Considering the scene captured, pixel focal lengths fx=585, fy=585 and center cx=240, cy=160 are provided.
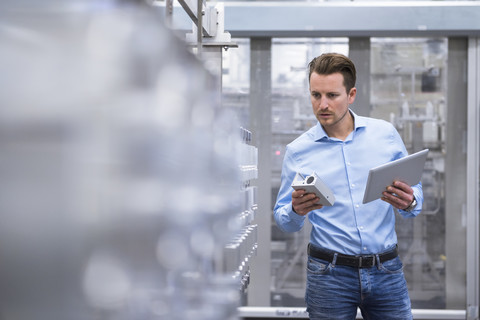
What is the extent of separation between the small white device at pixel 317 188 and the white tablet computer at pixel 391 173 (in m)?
0.12

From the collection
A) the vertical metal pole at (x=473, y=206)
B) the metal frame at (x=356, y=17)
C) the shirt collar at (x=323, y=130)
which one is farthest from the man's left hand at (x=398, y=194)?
the vertical metal pole at (x=473, y=206)

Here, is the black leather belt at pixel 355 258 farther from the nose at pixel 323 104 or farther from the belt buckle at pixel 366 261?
the nose at pixel 323 104

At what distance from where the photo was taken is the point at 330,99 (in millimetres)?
2238

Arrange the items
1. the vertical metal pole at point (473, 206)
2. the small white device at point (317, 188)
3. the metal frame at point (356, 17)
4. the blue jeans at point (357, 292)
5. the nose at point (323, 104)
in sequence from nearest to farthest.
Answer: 1. the small white device at point (317, 188)
2. the blue jeans at point (357, 292)
3. the nose at point (323, 104)
4. the metal frame at point (356, 17)
5. the vertical metal pole at point (473, 206)

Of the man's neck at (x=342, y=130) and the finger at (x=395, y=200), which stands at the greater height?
the man's neck at (x=342, y=130)

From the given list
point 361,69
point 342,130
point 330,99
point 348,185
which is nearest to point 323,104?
point 330,99

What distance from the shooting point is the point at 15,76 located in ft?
2.00

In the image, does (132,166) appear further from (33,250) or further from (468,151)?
(468,151)

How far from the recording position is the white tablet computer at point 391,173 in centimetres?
196

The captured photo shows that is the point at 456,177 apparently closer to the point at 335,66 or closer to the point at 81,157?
the point at 335,66

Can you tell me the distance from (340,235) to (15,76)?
167 centimetres

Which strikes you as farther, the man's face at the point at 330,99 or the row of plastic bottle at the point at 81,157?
the man's face at the point at 330,99

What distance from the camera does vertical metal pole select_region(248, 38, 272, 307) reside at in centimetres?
475

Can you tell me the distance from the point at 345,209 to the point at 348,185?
0.09m
